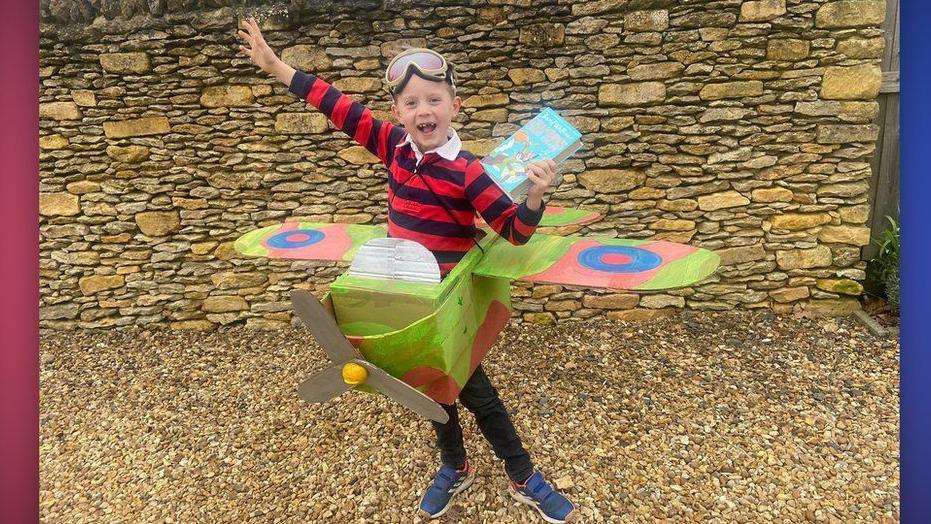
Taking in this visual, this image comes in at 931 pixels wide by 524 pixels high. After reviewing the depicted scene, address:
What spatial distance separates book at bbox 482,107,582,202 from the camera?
183 centimetres

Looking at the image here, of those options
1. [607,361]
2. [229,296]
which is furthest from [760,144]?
[229,296]

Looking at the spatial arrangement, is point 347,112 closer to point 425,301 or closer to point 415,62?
point 415,62

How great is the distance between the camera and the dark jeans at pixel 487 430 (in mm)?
2387

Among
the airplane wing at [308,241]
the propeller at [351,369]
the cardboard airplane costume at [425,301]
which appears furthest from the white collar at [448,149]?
the propeller at [351,369]

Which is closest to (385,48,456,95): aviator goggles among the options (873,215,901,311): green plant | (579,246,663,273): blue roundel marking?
(579,246,663,273): blue roundel marking

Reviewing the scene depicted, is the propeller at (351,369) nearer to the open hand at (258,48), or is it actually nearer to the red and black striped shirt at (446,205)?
the red and black striped shirt at (446,205)

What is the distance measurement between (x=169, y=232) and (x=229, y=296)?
725mm

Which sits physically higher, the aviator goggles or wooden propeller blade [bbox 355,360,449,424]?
the aviator goggles

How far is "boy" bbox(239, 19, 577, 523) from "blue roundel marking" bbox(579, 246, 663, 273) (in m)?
0.24

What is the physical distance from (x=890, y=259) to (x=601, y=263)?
3.91 metres

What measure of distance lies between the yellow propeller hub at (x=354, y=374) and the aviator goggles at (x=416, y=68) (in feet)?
3.09

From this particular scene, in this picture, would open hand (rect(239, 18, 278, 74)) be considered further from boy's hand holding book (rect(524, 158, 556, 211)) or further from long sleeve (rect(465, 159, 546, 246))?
boy's hand holding book (rect(524, 158, 556, 211))
